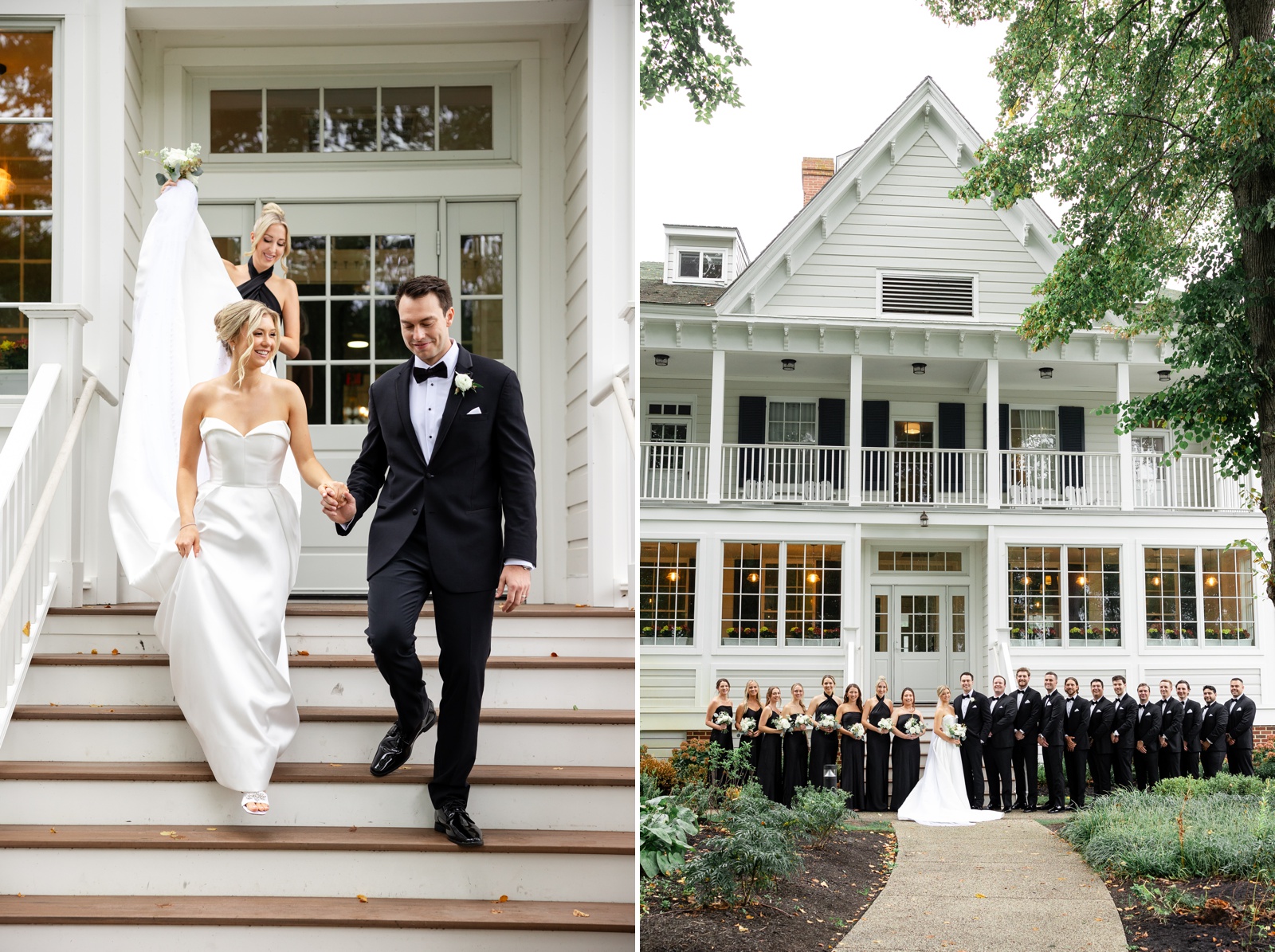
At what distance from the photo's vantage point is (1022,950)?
358 cm

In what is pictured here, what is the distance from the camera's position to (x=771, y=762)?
3.46m

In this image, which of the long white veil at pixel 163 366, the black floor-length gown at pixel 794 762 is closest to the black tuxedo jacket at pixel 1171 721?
the black floor-length gown at pixel 794 762

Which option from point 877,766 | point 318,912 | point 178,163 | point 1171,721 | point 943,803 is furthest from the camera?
point 178,163

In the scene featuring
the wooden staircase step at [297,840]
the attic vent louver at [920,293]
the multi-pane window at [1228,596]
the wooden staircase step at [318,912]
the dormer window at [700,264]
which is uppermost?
the dormer window at [700,264]

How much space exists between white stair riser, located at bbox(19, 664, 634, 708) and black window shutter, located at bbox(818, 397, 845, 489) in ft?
3.05

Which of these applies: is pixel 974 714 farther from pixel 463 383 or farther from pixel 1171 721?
pixel 463 383

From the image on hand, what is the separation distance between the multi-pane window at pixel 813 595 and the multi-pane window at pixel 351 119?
2.86 meters

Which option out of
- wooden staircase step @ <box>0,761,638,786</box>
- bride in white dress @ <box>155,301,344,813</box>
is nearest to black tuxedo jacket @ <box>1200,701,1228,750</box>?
wooden staircase step @ <box>0,761,638,786</box>

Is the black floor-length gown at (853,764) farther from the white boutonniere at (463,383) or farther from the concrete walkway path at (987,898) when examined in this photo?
the white boutonniere at (463,383)

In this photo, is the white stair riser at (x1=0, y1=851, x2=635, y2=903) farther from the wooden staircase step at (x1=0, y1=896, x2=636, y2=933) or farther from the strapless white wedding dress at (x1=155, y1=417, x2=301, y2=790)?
the strapless white wedding dress at (x1=155, y1=417, x2=301, y2=790)

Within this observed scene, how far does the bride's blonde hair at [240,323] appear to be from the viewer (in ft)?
11.7

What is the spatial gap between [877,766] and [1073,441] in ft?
4.42

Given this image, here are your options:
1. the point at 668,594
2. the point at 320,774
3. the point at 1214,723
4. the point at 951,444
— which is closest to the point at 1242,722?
the point at 1214,723

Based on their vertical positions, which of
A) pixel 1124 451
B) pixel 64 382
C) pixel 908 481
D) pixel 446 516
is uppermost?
pixel 64 382
